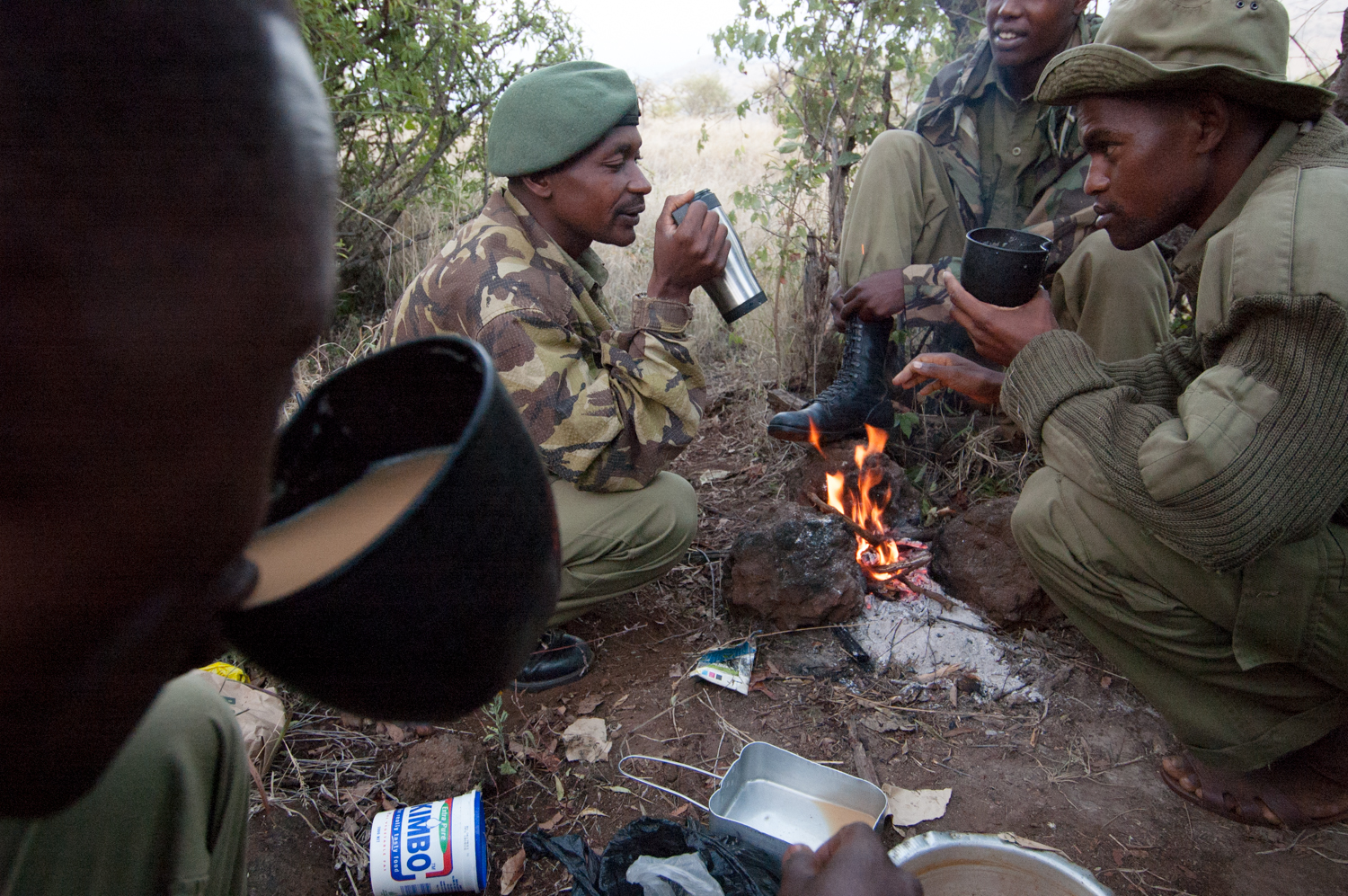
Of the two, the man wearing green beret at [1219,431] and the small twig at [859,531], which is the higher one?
the man wearing green beret at [1219,431]

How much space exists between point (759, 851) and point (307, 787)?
1271 mm

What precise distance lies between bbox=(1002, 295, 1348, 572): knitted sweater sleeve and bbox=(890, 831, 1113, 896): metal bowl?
797mm

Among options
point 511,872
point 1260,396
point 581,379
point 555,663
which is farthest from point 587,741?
point 1260,396


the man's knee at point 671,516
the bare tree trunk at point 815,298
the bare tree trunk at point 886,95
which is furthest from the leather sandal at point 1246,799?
the bare tree trunk at point 886,95

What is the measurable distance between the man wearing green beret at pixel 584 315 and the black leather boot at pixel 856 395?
956mm

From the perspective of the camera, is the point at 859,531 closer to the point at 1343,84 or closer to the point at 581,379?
the point at 581,379

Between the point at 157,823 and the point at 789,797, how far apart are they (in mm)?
1600

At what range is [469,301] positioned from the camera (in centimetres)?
253

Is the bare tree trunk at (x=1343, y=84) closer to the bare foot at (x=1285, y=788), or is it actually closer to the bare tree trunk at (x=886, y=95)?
the bare tree trunk at (x=886, y=95)

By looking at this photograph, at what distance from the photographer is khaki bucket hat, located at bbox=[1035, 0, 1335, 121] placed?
1.99 meters

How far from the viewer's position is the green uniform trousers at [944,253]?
328cm

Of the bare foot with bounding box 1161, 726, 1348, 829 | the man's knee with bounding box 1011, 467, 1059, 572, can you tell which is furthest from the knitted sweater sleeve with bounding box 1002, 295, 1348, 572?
the bare foot with bounding box 1161, 726, 1348, 829

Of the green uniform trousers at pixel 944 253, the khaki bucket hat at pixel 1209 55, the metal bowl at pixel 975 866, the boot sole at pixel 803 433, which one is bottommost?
the boot sole at pixel 803 433

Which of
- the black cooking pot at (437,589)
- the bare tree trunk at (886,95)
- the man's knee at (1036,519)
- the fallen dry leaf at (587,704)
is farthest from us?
the bare tree trunk at (886,95)
